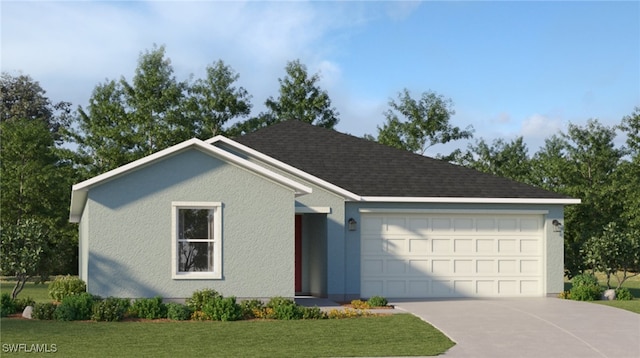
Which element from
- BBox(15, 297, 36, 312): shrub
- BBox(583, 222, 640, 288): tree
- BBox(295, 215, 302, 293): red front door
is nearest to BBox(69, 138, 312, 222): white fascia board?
BBox(15, 297, 36, 312): shrub

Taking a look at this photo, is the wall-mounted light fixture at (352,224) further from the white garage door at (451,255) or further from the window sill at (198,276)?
the window sill at (198,276)

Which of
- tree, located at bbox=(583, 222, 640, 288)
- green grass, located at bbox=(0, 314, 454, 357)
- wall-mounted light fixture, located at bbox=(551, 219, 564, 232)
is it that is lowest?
green grass, located at bbox=(0, 314, 454, 357)

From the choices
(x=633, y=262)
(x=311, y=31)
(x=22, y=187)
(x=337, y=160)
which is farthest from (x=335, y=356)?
(x=22, y=187)

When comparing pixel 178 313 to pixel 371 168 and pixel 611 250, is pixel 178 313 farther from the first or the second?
pixel 611 250

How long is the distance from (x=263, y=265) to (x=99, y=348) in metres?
6.03

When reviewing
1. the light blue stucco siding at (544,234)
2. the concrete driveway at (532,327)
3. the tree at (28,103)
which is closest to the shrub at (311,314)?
the concrete driveway at (532,327)

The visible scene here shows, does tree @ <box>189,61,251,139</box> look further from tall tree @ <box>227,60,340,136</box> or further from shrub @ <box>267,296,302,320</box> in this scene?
shrub @ <box>267,296,302,320</box>

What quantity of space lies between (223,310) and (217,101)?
943 inches

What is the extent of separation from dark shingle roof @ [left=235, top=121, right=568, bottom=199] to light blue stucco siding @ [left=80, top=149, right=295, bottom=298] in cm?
438

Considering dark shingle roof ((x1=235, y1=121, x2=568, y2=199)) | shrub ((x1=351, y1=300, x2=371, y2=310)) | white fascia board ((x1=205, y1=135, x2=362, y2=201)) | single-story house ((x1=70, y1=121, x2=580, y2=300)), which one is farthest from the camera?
dark shingle roof ((x1=235, y1=121, x2=568, y2=199))

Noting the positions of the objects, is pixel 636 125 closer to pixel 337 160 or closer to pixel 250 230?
pixel 337 160

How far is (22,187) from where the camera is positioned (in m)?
38.3

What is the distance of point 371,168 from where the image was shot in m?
25.4

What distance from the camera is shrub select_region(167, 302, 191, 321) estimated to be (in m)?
18.0
